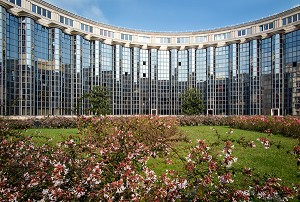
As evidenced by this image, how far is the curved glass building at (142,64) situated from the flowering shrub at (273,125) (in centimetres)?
2461

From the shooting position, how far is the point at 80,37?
43406 mm

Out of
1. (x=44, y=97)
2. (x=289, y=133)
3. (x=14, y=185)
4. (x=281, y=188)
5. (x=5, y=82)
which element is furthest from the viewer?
(x=44, y=97)

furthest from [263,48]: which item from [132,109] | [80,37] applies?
[80,37]

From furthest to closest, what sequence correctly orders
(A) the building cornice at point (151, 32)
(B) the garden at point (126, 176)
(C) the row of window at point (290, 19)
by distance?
(C) the row of window at point (290, 19) → (A) the building cornice at point (151, 32) → (B) the garden at point (126, 176)

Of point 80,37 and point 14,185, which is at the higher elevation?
point 80,37

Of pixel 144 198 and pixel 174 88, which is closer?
pixel 144 198

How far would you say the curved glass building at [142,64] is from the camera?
33.6 metres

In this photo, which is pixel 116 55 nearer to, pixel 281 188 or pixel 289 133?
pixel 289 133

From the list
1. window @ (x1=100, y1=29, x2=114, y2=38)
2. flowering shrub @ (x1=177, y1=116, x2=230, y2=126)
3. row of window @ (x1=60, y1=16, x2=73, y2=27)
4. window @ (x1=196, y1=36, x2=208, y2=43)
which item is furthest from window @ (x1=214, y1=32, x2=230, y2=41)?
row of window @ (x1=60, y1=16, x2=73, y2=27)

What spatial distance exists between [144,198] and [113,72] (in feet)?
156

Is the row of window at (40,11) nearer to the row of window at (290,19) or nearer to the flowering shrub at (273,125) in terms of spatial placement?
the flowering shrub at (273,125)

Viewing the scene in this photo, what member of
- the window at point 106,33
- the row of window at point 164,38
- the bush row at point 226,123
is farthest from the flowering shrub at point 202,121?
the window at point 106,33

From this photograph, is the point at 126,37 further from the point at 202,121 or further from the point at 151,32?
the point at 202,121

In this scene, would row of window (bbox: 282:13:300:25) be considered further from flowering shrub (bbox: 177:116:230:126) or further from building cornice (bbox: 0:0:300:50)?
flowering shrub (bbox: 177:116:230:126)
